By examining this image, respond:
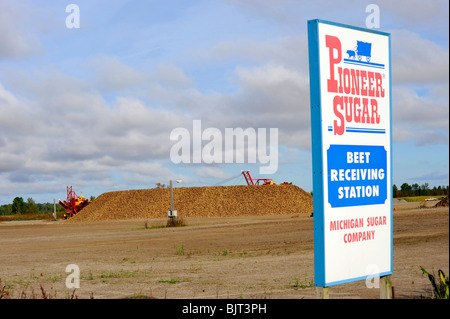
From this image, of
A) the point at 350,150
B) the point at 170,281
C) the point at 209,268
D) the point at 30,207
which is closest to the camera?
the point at 350,150

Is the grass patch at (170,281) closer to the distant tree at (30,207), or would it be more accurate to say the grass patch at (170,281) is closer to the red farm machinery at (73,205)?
the red farm machinery at (73,205)

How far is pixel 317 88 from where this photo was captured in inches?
260

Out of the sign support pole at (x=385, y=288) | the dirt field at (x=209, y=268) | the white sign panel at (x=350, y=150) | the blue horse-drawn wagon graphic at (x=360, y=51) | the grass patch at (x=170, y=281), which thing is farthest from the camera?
the grass patch at (x=170, y=281)

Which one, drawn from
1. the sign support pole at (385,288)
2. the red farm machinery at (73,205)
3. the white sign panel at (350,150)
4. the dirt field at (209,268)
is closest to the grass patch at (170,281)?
the dirt field at (209,268)

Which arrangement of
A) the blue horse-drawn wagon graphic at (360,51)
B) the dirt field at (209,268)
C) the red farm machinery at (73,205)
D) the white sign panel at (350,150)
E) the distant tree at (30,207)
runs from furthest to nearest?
the distant tree at (30,207), the red farm machinery at (73,205), the dirt field at (209,268), the blue horse-drawn wagon graphic at (360,51), the white sign panel at (350,150)

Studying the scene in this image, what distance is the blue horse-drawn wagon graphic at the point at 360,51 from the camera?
7.14 m

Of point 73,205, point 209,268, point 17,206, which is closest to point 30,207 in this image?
point 17,206

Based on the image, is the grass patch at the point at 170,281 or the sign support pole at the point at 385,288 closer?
the sign support pole at the point at 385,288

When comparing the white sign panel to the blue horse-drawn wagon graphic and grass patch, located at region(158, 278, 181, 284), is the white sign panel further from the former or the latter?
grass patch, located at region(158, 278, 181, 284)

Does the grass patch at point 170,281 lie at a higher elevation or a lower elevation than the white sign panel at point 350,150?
lower

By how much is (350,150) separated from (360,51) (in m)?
1.47

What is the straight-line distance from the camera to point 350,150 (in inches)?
275

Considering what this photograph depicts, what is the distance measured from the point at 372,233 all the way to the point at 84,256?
16.9 metres

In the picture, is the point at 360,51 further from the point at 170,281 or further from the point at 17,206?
the point at 17,206
